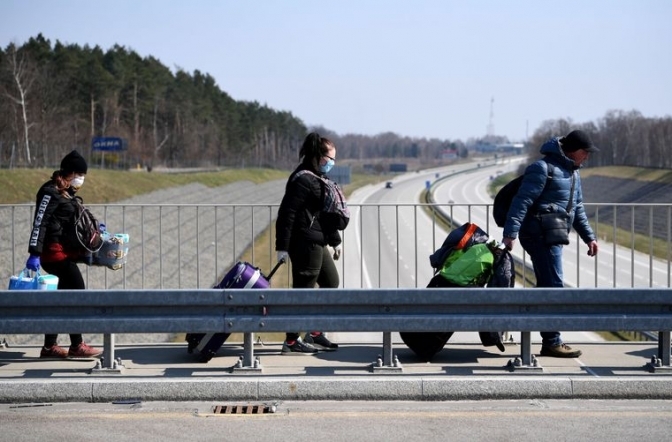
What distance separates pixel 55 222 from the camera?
10094 mm

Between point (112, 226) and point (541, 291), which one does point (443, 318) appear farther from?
point (112, 226)

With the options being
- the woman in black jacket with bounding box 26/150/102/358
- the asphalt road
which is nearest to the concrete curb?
the asphalt road

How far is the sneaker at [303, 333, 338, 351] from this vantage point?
10.2 m

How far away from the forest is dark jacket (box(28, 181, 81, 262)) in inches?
2194

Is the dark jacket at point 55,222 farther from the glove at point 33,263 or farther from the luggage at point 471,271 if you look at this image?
the luggage at point 471,271

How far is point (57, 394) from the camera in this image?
28.0ft

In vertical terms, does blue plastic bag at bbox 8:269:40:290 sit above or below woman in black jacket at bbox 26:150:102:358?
below

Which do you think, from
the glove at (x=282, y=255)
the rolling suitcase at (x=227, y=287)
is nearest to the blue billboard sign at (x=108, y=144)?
the glove at (x=282, y=255)

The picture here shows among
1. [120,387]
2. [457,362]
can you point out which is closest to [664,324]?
[457,362]

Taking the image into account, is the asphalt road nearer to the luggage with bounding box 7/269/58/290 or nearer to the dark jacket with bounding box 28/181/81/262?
the luggage with bounding box 7/269/58/290

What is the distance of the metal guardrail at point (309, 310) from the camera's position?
29.2 feet

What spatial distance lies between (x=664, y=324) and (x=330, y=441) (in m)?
3.16

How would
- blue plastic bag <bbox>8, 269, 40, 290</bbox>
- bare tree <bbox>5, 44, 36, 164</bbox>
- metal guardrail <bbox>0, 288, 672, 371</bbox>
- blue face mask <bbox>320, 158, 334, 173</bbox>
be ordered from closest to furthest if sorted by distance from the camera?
1. metal guardrail <bbox>0, 288, 672, 371</bbox>
2. blue plastic bag <bbox>8, 269, 40, 290</bbox>
3. blue face mask <bbox>320, 158, 334, 173</bbox>
4. bare tree <bbox>5, 44, 36, 164</bbox>

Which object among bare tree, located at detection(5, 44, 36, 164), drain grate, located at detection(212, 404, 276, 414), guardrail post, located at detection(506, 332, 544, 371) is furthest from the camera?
bare tree, located at detection(5, 44, 36, 164)
